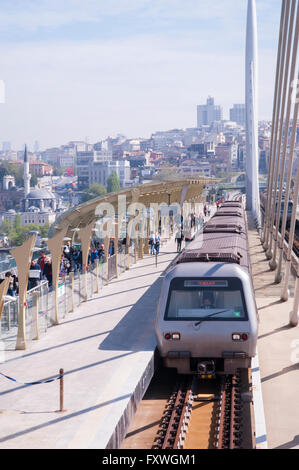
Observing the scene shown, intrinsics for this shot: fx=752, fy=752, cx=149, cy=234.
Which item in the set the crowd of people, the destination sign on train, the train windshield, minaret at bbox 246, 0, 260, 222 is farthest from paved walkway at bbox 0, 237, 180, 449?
minaret at bbox 246, 0, 260, 222

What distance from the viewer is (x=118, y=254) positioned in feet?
76.6

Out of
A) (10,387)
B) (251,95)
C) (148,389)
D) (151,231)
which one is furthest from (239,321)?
(251,95)

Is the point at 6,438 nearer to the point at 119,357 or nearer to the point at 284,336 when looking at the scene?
the point at 119,357

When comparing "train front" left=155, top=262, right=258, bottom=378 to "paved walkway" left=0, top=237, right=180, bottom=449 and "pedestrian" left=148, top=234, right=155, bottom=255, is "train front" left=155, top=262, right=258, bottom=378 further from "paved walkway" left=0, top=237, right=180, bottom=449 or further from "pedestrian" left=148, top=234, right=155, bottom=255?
"pedestrian" left=148, top=234, right=155, bottom=255

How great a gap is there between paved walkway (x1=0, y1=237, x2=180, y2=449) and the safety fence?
22 centimetres

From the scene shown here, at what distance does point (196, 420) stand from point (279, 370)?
266 centimetres

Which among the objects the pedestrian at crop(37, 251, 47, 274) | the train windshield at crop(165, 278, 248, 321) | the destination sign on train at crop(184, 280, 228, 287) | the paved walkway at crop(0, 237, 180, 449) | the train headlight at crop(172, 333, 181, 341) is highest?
the destination sign on train at crop(184, 280, 228, 287)

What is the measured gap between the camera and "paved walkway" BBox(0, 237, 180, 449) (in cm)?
794

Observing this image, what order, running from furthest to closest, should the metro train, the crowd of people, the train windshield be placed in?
the crowd of people
the train windshield
the metro train

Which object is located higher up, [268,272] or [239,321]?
[239,321]

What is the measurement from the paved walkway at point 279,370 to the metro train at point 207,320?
727mm

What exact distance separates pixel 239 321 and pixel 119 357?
199cm

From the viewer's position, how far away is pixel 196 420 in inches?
386
